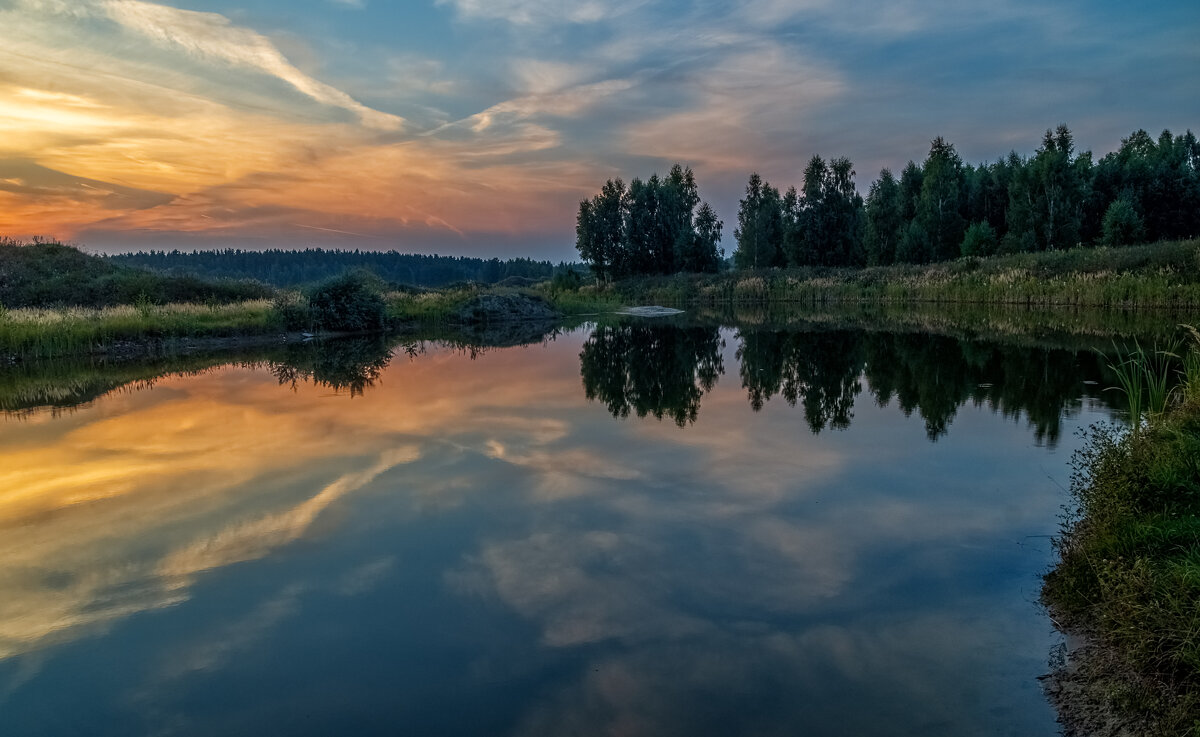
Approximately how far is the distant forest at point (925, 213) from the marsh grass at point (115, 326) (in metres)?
46.1

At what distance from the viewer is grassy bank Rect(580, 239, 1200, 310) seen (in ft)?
93.3

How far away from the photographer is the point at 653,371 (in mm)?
15570

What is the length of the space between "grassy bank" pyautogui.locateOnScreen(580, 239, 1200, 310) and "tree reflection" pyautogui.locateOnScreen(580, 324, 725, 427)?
18.0 meters

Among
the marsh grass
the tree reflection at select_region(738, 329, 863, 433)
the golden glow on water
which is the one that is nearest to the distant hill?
the marsh grass

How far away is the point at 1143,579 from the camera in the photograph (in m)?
3.40

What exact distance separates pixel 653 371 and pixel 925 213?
161 feet

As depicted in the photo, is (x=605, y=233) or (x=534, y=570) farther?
(x=605, y=233)

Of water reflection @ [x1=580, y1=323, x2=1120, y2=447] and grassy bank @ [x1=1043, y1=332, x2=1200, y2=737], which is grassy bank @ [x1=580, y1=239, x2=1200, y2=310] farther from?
grassy bank @ [x1=1043, y1=332, x2=1200, y2=737]

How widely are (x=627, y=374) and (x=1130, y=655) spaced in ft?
39.4

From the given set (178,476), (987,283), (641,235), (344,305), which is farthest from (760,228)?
(178,476)

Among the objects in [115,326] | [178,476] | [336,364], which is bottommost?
[178,476]

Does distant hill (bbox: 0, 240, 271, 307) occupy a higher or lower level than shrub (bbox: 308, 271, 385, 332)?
higher

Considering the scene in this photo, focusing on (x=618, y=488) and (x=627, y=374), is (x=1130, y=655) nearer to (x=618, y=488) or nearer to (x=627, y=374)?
(x=618, y=488)

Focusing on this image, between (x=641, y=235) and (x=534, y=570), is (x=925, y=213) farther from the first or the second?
(x=534, y=570)
